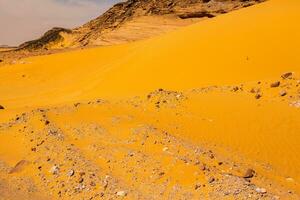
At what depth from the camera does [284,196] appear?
6766mm

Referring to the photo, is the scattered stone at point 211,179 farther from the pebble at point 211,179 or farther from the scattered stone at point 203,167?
the scattered stone at point 203,167

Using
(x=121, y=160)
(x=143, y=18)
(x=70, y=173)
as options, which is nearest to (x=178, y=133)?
(x=121, y=160)

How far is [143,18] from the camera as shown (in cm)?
3100

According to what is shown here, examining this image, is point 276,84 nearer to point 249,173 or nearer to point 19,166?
point 249,173

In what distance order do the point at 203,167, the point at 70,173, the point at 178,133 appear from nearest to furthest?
the point at 203,167 → the point at 70,173 → the point at 178,133

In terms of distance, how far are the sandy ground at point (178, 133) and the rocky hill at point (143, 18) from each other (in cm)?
1307

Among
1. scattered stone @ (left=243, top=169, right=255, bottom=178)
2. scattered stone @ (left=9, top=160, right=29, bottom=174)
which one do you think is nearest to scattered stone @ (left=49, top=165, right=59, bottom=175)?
scattered stone @ (left=9, top=160, right=29, bottom=174)

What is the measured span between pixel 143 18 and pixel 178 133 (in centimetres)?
2216

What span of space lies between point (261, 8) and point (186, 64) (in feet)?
17.9

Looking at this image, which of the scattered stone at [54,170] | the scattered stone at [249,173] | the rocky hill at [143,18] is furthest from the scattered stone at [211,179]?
the rocky hill at [143,18]

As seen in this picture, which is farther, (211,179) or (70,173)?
(70,173)

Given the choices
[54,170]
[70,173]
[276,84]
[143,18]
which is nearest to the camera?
[70,173]

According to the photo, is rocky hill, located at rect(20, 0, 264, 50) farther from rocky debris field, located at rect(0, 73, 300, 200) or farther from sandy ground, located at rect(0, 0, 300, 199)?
rocky debris field, located at rect(0, 73, 300, 200)

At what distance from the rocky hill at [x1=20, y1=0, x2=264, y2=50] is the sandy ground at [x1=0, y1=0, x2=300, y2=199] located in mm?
13069
